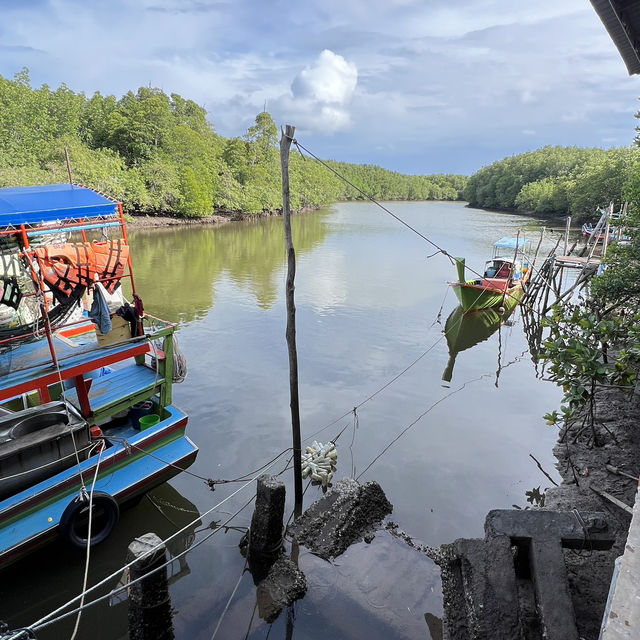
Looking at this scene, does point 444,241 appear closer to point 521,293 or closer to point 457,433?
point 521,293

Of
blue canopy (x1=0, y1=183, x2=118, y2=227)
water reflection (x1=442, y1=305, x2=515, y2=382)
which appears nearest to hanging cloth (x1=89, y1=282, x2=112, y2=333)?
blue canopy (x1=0, y1=183, x2=118, y2=227)

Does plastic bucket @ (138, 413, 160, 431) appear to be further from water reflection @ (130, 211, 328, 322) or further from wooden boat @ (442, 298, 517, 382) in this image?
wooden boat @ (442, 298, 517, 382)

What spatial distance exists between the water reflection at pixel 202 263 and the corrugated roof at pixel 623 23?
15630 mm

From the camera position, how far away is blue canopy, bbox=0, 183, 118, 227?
6034 millimetres

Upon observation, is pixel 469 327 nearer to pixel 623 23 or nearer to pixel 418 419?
pixel 418 419

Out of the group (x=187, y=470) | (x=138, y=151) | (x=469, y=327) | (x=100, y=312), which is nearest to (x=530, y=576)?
(x=187, y=470)

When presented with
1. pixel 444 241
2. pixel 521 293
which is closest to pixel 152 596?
pixel 521 293

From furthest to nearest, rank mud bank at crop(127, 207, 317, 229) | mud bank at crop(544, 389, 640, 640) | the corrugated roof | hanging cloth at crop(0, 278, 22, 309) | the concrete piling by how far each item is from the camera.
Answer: mud bank at crop(127, 207, 317, 229), hanging cloth at crop(0, 278, 22, 309), the corrugated roof, mud bank at crop(544, 389, 640, 640), the concrete piling

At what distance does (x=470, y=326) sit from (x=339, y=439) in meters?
10.9

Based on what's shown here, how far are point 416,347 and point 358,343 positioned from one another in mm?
2108

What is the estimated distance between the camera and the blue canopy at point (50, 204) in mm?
Answer: 6034

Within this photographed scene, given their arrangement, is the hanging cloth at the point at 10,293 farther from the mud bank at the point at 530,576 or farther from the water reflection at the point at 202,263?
the water reflection at the point at 202,263

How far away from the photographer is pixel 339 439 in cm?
1024

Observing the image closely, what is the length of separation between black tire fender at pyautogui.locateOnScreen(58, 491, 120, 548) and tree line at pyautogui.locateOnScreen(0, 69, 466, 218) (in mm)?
23154
